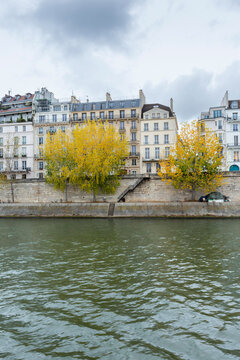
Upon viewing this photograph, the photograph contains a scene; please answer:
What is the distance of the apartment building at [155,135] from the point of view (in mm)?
54781

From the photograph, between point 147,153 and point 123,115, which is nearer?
point 147,153

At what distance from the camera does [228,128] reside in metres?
54.2

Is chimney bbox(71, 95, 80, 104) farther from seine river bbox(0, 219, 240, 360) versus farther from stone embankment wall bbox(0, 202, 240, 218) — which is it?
seine river bbox(0, 219, 240, 360)

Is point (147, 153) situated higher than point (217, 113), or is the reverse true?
point (217, 113)

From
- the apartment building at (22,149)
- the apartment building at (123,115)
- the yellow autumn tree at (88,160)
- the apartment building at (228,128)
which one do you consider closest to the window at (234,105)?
the apartment building at (228,128)

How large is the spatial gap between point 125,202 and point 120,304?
2909cm

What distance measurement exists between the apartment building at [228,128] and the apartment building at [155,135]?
20.0 ft

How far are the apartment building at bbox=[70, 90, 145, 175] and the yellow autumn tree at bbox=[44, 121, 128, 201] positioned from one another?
50.7 feet

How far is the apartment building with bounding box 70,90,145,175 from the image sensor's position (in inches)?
2211

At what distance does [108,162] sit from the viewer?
122 feet

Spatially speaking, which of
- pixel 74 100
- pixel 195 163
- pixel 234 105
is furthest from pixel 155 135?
pixel 195 163

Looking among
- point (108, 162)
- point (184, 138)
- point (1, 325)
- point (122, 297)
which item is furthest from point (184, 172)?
point (1, 325)

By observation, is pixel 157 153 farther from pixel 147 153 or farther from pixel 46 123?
pixel 46 123

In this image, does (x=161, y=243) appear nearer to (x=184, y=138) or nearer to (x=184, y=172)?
(x=184, y=172)
